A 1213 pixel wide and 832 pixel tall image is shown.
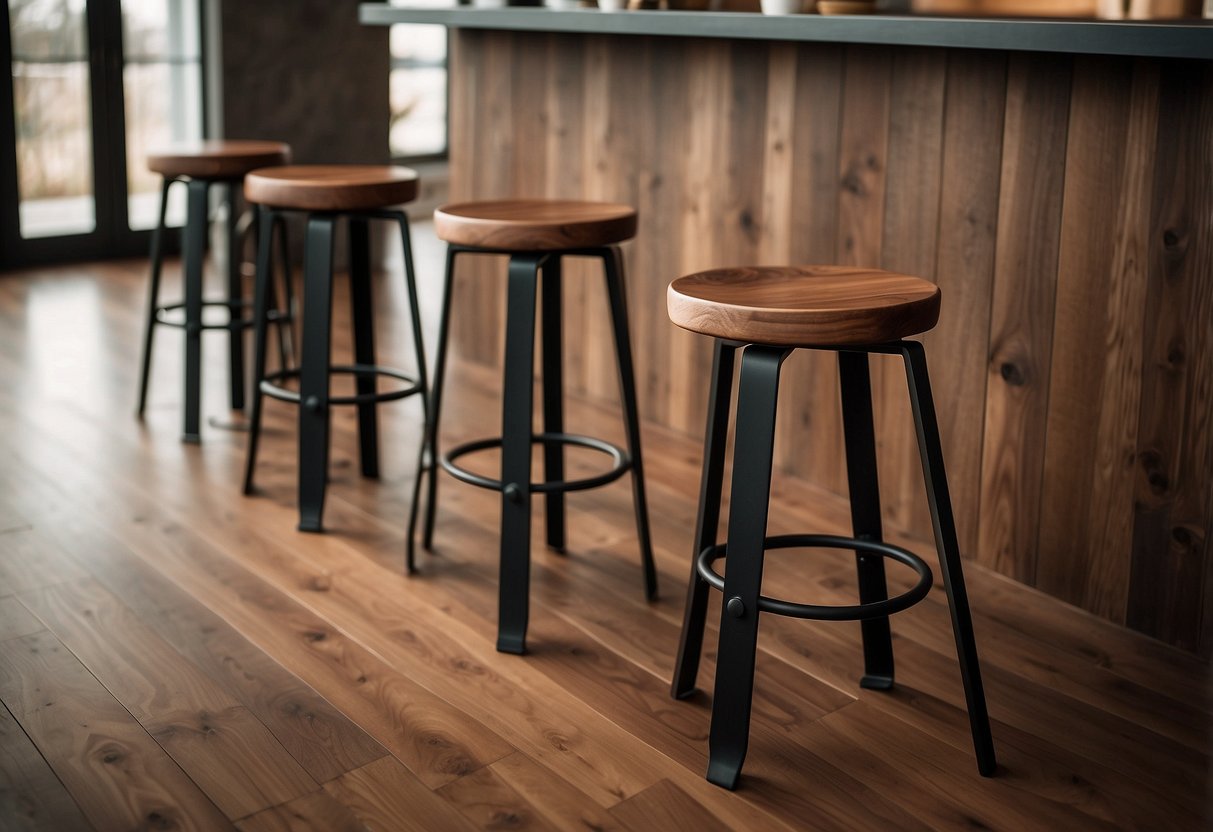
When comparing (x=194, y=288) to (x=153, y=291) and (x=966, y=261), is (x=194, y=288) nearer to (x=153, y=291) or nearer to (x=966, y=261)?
(x=153, y=291)

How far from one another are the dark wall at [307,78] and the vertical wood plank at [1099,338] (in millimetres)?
3878

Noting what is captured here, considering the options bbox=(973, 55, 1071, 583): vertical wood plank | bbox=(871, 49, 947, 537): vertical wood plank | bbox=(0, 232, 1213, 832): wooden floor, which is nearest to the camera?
bbox=(0, 232, 1213, 832): wooden floor

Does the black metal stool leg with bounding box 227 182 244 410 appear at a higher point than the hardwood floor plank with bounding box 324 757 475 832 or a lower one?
higher

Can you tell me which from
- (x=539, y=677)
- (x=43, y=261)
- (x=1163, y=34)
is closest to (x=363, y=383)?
(x=539, y=677)

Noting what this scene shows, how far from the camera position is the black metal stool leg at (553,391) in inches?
99.5

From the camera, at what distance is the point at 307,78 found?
5.51 m

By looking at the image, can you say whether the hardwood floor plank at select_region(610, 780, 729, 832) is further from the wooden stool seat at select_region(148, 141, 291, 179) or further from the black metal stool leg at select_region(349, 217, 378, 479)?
the wooden stool seat at select_region(148, 141, 291, 179)

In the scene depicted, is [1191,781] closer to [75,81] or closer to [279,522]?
[279,522]

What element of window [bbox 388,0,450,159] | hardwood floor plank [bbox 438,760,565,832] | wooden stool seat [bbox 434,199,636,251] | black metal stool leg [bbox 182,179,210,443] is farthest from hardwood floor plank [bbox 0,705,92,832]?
window [bbox 388,0,450,159]

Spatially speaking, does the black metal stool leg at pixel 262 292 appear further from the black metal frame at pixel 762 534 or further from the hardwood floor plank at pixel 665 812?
→ the hardwood floor plank at pixel 665 812

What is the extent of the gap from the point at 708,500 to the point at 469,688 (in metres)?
0.53

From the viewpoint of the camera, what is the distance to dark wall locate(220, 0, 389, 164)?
532cm

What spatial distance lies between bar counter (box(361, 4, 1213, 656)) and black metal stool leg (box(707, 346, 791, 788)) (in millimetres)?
722

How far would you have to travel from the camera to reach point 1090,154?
89.6 inches
